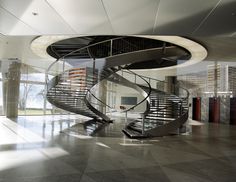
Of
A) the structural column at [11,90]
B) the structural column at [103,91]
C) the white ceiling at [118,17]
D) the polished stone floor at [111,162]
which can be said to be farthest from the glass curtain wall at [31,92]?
the white ceiling at [118,17]

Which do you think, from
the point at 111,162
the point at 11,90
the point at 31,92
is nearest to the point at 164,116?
the point at 111,162

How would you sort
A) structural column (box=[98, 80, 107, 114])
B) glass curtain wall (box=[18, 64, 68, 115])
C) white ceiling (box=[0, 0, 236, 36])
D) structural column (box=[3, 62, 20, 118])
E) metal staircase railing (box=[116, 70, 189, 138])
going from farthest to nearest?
structural column (box=[98, 80, 107, 114]) < glass curtain wall (box=[18, 64, 68, 115]) < structural column (box=[3, 62, 20, 118]) < metal staircase railing (box=[116, 70, 189, 138]) < white ceiling (box=[0, 0, 236, 36])

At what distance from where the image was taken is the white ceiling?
130 inches

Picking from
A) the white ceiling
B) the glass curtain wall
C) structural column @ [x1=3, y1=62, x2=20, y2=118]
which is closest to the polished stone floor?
the white ceiling

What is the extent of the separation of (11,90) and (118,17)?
10.7m

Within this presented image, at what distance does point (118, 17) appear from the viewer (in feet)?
12.5

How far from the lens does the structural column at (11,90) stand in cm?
1220

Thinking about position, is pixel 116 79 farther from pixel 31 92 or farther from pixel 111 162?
pixel 31 92

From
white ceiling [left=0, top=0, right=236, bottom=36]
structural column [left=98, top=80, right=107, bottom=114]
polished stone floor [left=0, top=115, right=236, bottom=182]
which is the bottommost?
polished stone floor [left=0, top=115, right=236, bottom=182]

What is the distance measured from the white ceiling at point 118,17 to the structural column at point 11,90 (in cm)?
856

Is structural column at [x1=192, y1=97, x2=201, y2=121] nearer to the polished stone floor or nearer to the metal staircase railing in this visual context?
the metal staircase railing

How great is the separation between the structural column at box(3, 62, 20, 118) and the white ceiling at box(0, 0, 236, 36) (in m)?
8.56

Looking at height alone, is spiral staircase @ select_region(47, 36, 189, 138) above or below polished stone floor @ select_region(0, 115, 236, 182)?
above

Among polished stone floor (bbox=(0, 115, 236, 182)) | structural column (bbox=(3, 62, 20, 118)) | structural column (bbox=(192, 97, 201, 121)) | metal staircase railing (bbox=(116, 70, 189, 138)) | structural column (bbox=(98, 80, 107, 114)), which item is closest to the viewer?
polished stone floor (bbox=(0, 115, 236, 182))
